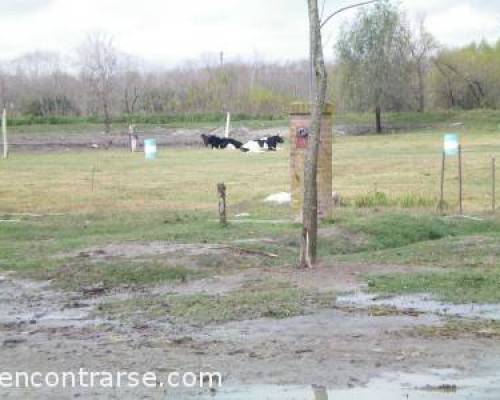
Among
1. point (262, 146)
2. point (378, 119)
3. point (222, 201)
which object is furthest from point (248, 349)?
point (378, 119)

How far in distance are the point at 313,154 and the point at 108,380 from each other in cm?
637

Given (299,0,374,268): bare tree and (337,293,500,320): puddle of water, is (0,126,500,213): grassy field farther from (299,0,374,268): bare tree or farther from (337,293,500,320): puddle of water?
(337,293,500,320): puddle of water

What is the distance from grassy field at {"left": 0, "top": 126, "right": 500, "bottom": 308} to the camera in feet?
42.6

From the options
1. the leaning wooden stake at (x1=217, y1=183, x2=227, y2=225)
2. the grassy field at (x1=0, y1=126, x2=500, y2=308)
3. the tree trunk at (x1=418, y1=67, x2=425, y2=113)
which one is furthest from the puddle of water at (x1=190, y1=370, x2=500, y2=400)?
the tree trunk at (x1=418, y1=67, x2=425, y2=113)

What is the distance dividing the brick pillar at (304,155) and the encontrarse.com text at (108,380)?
1069cm

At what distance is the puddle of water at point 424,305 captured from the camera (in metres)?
10.0

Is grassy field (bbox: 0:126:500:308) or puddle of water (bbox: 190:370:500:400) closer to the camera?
puddle of water (bbox: 190:370:500:400)

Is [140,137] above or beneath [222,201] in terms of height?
beneath

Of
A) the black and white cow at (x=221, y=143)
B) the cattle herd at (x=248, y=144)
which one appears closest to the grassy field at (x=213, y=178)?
the cattle herd at (x=248, y=144)

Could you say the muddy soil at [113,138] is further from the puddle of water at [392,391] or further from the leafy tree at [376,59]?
the puddle of water at [392,391]

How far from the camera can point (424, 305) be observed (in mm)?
10461

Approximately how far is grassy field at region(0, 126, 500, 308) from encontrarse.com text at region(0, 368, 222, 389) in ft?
7.82

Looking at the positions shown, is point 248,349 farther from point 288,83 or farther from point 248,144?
point 288,83

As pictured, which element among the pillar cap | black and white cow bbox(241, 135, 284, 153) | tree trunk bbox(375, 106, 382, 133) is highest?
the pillar cap
